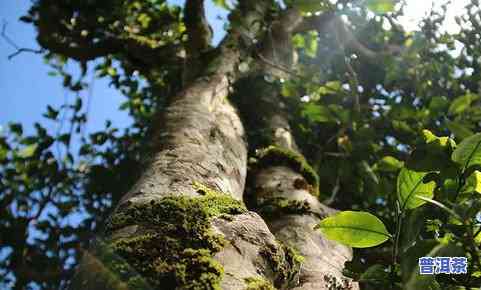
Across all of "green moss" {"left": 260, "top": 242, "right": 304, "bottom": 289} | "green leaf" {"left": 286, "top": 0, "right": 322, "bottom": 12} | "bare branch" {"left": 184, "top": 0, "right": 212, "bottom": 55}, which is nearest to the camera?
"green moss" {"left": 260, "top": 242, "right": 304, "bottom": 289}

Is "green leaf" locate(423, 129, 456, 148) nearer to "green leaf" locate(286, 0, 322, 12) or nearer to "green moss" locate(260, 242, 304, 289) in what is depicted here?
"green moss" locate(260, 242, 304, 289)

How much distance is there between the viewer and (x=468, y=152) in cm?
95

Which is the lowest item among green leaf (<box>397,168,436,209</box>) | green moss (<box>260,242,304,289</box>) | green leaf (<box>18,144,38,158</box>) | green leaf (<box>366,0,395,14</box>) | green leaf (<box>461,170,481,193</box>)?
green moss (<box>260,242,304,289</box>)

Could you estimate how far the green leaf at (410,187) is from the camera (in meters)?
0.98

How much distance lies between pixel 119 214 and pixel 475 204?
2.98ft

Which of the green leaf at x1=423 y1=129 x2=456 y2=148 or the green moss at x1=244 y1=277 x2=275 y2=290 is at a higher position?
the green leaf at x1=423 y1=129 x2=456 y2=148

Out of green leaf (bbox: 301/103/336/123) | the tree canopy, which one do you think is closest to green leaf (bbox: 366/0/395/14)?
the tree canopy

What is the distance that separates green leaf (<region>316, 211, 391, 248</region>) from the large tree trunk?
0.76 feet

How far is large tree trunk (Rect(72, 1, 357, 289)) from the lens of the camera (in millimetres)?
1049

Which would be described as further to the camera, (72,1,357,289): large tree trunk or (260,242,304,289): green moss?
(260,242,304,289): green moss

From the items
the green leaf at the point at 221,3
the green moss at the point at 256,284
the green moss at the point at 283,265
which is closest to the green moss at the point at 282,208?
the green moss at the point at 283,265

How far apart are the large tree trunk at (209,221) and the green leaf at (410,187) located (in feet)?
1.27

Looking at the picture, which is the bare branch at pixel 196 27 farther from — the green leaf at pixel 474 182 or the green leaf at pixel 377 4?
the green leaf at pixel 474 182

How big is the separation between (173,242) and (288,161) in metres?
1.51
